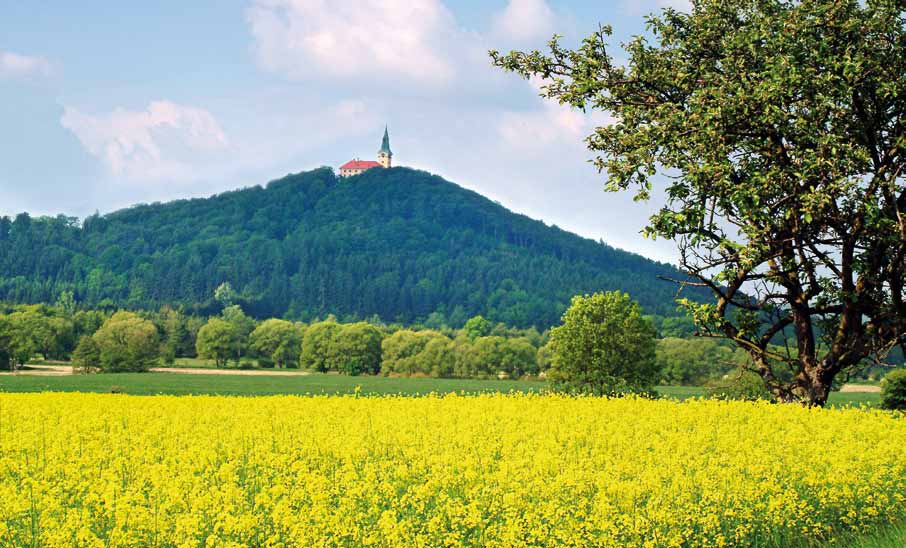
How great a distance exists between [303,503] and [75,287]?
206 metres

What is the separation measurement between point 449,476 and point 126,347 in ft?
323

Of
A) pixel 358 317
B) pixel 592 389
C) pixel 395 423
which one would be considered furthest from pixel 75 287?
pixel 395 423

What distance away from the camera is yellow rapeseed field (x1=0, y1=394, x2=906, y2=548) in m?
8.64

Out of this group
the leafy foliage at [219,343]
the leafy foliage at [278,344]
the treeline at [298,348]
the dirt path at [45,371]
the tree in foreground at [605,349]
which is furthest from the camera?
the leafy foliage at [219,343]

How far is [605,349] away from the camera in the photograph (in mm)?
34500

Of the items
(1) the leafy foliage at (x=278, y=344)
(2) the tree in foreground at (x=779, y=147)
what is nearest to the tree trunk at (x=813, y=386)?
(2) the tree in foreground at (x=779, y=147)

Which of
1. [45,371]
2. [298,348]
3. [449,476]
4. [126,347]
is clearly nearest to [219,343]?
[298,348]

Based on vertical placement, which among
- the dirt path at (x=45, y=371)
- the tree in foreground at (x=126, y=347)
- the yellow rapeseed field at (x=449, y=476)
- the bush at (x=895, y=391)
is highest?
the tree in foreground at (x=126, y=347)

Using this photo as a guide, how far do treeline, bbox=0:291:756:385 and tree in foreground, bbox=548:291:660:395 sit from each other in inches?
2092

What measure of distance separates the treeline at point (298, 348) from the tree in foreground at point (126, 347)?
0.12 metres

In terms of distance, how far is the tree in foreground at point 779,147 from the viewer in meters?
16.1

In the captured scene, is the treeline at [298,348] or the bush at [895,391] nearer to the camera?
the bush at [895,391]

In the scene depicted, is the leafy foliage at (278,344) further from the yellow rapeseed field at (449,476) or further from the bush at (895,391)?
the yellow rapeseed field at (449,476)

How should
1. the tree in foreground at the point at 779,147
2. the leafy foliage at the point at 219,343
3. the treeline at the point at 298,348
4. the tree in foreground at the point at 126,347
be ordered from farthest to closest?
the leafy foliage at the point at 219,343
the tree in foreground at the point at 126,347
the treeline at the point at 298,348
the tree in foreground at the point at 779,147
